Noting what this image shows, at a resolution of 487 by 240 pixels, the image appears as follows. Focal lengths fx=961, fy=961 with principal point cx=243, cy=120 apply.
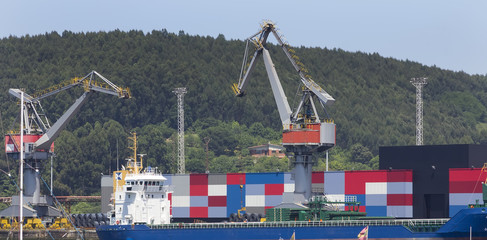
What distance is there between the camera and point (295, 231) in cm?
7619

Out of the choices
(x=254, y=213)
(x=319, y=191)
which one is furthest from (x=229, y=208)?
(x=319, y=191)

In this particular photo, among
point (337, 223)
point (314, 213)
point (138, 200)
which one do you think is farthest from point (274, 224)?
point (138, 200)

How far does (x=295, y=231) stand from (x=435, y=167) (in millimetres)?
19252

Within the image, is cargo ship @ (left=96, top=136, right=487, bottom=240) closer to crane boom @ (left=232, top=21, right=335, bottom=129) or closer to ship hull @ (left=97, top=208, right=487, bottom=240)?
ship hull @ (left=97, top=208, right=487, bottom=240)

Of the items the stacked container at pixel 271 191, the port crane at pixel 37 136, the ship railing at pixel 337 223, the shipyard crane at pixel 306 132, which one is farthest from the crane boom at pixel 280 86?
the port crane at pixel 37 136

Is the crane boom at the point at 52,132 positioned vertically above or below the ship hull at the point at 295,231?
above

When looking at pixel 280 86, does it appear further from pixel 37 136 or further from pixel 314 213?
pixel 37 136

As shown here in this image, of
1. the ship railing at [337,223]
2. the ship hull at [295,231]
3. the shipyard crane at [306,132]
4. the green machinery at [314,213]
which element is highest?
the shipyard crane at [306,132]

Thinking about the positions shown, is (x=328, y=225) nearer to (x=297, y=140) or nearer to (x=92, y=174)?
(x=297, y=140)

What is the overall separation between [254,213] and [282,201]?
4.93m

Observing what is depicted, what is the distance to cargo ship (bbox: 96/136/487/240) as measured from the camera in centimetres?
7425

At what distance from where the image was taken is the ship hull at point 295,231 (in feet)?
242

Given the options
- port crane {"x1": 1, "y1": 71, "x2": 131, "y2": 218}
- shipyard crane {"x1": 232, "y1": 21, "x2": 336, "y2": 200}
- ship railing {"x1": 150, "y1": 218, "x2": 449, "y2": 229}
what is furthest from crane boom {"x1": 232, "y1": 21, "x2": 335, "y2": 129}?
port crane {"x1": 1, "y1": 71, "x2": 131, "y2": 218}

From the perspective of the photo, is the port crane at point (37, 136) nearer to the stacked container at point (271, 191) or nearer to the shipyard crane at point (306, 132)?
the stacked container at point (271, 191)
